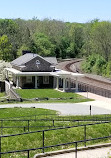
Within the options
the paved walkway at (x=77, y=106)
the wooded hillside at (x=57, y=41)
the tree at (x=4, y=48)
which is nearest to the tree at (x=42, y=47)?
the wooded hillside at (x=57, y=41)

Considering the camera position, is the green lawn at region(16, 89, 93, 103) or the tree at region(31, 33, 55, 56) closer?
the green lawn at region(16, 89, 93, 103)

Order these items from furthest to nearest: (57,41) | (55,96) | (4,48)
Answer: (57,41) < (4,48) < (55,96)

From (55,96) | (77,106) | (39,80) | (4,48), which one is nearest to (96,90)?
(55,96)

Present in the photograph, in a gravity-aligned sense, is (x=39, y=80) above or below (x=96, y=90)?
above

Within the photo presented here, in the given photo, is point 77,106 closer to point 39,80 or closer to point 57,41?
point 39,80

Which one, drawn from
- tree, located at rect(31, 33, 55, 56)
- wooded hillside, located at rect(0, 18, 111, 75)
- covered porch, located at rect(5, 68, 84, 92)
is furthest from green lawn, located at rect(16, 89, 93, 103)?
tree, located at rect(31, 33, 55, 56)

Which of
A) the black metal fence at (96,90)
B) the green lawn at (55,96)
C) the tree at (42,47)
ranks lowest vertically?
the green lawn at (55,96)

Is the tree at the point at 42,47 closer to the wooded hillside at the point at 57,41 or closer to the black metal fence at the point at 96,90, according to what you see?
the wooded hillside at the point at 57,41

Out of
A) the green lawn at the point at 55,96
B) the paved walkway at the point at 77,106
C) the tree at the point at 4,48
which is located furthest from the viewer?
the tree at the point at 4,48

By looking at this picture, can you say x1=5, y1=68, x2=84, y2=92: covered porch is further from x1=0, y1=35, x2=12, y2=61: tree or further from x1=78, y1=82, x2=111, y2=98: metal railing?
x1=0, y1=35, x2=12, y2=61: tree

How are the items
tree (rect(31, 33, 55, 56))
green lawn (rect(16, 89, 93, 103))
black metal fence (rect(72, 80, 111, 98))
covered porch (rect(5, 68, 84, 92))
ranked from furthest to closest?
tree (rect(31, 33, 55, 56))
covered porch (rect(5, 68, 84, 92))
black metal fence (rect(72, 80, 111, 98))
green lawn (rect(16, 89, 93, 103))

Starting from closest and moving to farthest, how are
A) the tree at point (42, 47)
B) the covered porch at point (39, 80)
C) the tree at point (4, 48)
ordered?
the covered porch at point (39, 80), the tree at point (4, 48), the tree at point (42, 47)

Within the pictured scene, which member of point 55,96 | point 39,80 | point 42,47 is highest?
point 42,47

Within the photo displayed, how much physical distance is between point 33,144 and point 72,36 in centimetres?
11356
